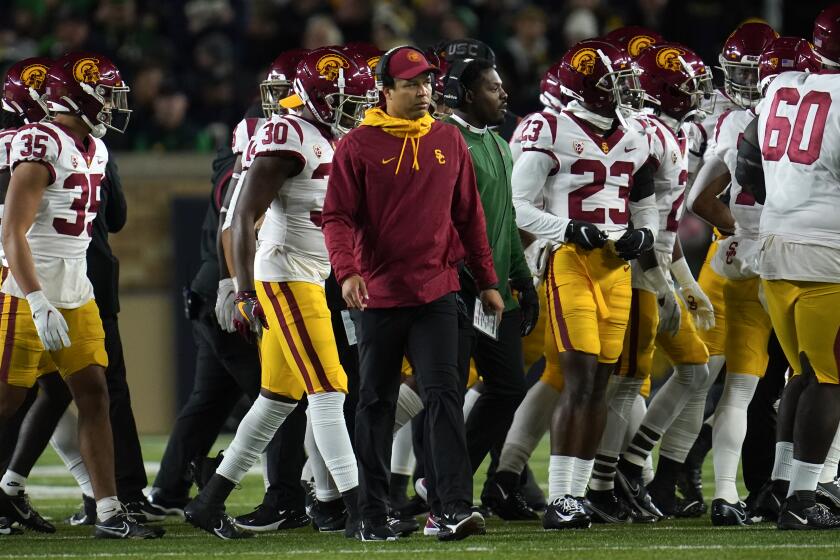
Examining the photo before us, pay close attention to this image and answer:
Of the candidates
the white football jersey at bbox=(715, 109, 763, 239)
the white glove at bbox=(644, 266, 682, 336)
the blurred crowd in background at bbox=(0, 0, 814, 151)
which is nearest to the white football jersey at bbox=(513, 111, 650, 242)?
the white glove at bbox=(644, 266, 682, 336)

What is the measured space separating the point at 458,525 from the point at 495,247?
127cm

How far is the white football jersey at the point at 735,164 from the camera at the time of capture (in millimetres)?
6598

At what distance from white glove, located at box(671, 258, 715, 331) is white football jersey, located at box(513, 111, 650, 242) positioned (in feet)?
1.73

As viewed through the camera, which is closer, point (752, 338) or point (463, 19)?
point (752, 338)

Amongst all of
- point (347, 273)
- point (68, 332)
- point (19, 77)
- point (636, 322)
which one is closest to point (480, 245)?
point (347, 273)

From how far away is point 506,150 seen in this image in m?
6.54

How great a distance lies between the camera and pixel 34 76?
20.6 ft

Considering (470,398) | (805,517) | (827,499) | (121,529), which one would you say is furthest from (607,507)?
(121,529)

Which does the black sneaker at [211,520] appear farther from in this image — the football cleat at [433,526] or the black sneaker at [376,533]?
the football cleat at [433,526]

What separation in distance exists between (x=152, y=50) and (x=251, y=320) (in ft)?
21.6

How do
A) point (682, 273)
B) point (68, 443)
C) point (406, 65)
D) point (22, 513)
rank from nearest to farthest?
point (406, 65)
point (22, 513)
point (682, 273)
point (68, 443)

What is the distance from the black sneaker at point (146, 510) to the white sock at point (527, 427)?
148cm

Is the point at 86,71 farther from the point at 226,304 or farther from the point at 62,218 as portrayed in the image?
the point at 226,304

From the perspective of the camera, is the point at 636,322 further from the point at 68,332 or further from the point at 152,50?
the point at 152,50
